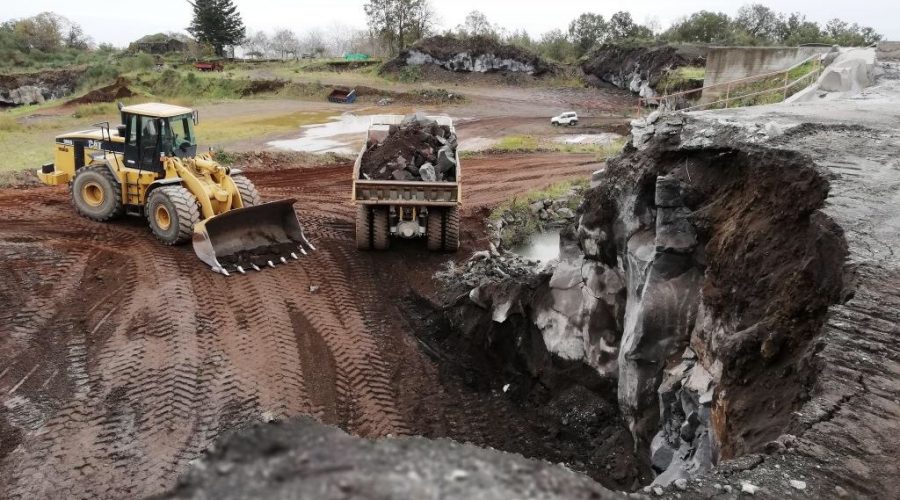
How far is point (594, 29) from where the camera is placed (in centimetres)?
5134

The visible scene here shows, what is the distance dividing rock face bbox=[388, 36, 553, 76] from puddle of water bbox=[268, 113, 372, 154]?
1629cm

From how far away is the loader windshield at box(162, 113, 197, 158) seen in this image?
11.7m

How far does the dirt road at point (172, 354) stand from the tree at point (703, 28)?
38138 millimetres

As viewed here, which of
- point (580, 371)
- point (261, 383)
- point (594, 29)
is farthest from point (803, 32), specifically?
point (261, 383)

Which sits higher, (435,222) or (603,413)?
(435,222)

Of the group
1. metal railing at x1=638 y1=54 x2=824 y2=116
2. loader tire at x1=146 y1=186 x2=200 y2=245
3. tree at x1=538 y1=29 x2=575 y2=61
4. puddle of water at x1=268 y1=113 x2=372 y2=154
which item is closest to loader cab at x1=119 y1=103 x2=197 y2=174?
loader tire at x1=146 y1=186 x2=200 y2=245

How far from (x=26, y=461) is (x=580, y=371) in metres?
5.99

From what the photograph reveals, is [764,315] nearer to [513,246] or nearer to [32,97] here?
[513,246]

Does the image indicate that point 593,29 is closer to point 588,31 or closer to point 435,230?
point 588,31

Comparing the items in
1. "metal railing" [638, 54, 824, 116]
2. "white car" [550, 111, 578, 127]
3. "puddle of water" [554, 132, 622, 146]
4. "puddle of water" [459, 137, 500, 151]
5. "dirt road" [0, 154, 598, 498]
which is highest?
"metal railing" [638, 54, 824, 116]

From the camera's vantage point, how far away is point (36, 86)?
48.0 meters

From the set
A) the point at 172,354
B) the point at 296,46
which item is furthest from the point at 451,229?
the point at 296,46

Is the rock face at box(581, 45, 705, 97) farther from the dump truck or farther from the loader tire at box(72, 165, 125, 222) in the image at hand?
the loader tire at box(72, 165, 125, 222)

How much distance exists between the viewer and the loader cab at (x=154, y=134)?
11.6 m
